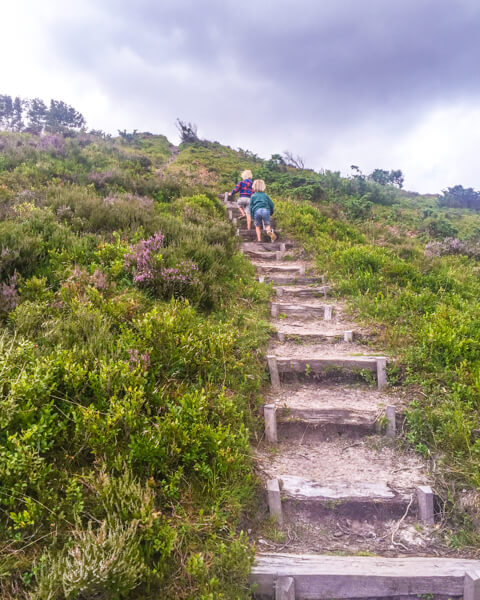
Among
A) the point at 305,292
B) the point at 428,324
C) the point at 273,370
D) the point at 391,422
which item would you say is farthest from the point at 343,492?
the point at 305,292

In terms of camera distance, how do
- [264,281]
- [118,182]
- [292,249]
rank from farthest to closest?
[118,182], [292,249], [264,281]

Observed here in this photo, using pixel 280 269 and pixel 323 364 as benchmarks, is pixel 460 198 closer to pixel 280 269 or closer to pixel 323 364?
pixel 280 269

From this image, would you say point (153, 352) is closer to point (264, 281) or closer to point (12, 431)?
point (12, 431)

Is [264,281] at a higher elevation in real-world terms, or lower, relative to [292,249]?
lower

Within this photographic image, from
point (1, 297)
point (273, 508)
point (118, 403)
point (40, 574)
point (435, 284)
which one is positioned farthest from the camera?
point (435, 284)

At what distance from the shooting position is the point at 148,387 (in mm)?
3439

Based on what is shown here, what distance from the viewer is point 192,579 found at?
240cm

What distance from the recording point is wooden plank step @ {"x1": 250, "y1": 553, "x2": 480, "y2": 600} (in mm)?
2678

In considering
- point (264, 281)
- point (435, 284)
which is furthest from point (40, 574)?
point (435, 284)

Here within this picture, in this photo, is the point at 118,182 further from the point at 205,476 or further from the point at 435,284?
the point at 205,476

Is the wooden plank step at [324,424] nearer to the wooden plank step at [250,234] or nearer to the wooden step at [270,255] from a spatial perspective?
the wooden step at [270,255]

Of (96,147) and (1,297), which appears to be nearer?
(1,297)

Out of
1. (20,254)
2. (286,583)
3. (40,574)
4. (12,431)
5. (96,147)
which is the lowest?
(286,583)

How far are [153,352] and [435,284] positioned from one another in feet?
20.2
